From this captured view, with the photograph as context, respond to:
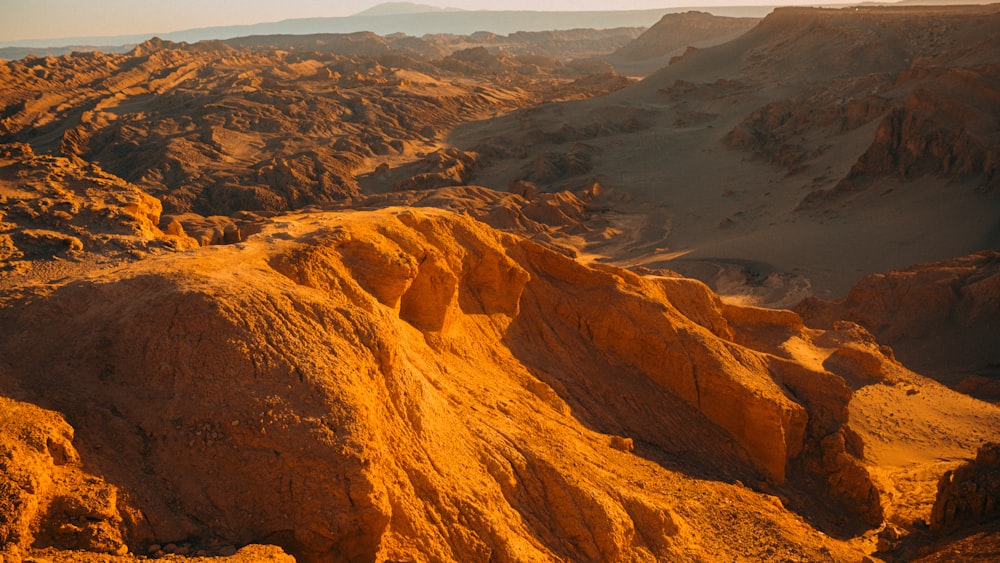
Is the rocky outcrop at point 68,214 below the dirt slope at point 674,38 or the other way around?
below

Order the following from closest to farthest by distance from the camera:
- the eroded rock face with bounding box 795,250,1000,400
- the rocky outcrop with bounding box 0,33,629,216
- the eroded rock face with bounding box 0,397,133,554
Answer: the eroded rock face with bounding box 0,397,133,554 → the eroded rock face with bounding box 795,250,1000,400 → the rocky outcrop with bounding box 0,33,629,216

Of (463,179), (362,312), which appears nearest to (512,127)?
(463,179)

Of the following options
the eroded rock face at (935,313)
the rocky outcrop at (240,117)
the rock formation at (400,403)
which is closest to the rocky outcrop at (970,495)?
the rock formation at (400,403)

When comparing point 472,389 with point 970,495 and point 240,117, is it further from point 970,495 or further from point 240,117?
point 240,117

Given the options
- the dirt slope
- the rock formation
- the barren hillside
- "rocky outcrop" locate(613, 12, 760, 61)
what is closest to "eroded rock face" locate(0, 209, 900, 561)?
the rock formation

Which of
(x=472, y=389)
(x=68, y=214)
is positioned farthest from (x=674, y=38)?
(x=68, y=214)

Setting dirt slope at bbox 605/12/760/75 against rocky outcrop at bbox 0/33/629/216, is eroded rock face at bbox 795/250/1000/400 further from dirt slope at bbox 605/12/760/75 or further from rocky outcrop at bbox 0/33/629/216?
dirt slope at bbox 605/12/760/75

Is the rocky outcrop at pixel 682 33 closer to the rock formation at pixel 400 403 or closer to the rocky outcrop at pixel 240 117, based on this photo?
the rocky outcrop at pixel 240 117
